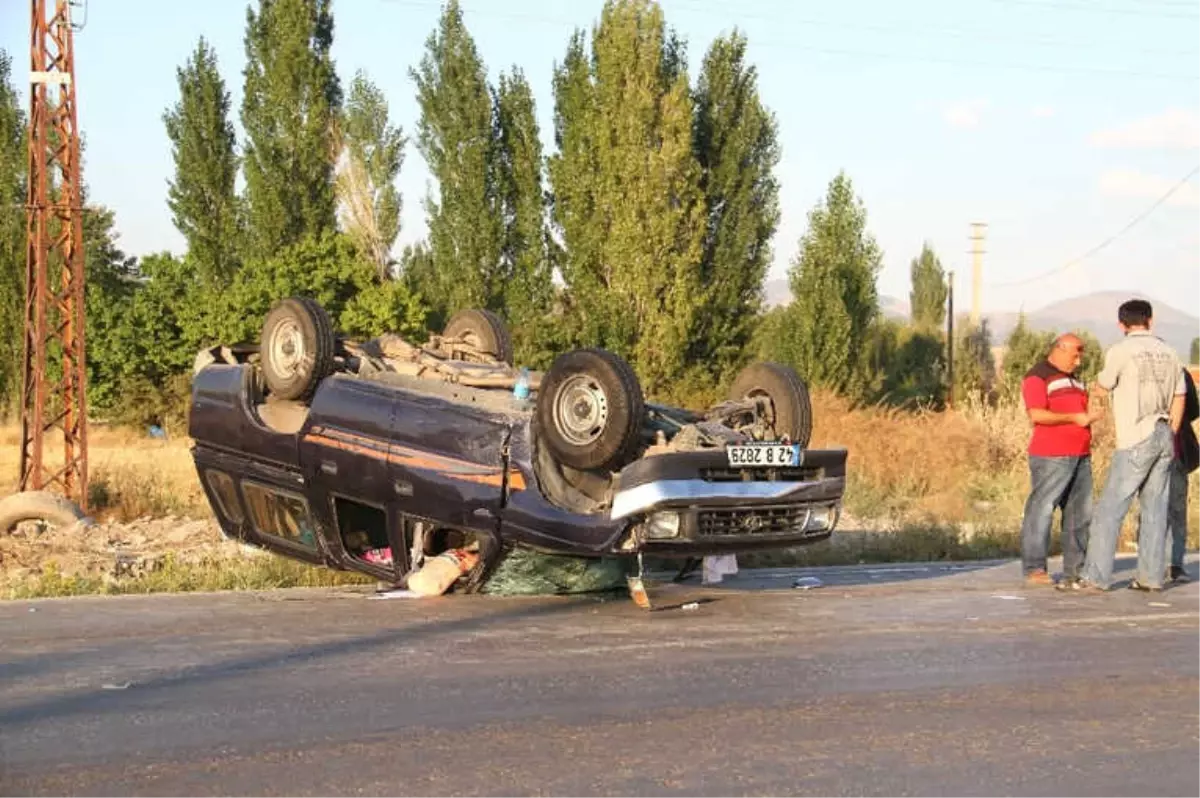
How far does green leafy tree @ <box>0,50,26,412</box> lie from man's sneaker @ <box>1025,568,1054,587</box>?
3355 centimetres

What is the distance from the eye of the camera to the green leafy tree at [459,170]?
131ft

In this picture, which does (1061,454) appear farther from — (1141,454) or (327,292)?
(327,292)

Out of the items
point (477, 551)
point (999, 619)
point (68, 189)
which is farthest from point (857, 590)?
point (68, 189)

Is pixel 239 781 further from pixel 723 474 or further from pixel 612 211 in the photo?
pixel 612 211

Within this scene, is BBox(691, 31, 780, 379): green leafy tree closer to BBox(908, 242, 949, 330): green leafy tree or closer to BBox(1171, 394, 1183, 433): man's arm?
BBox(1171, 394, 1183, 433): man's arm

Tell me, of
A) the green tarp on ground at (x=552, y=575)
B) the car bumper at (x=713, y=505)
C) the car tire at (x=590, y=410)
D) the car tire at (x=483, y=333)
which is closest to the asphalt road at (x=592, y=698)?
the green tarp on ground at (x=552, y=575)

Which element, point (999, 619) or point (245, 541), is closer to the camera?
point (999, 619)

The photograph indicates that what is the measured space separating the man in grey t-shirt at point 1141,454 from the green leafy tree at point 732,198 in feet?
89.6

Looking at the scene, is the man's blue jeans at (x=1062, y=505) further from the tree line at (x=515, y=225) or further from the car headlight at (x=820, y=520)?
the tree line at (x=515, y=225)

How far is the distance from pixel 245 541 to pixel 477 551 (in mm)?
1853

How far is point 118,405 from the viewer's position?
42656 millimetres

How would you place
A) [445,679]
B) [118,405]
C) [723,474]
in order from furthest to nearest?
[118,405] → [723,474] → [445,679]

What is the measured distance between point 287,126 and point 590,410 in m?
33.0

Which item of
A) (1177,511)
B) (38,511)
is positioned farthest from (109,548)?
(1177,511)
